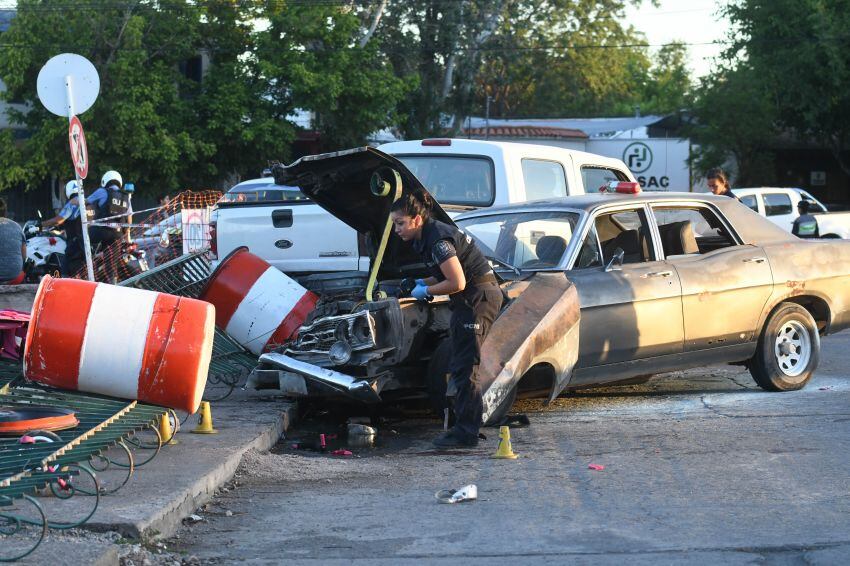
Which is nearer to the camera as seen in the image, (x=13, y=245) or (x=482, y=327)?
(x=482, y=327)

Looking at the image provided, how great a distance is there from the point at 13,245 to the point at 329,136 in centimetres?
2406

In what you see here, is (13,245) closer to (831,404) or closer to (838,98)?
(831,404)

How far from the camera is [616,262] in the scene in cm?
888

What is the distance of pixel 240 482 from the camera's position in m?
6.94

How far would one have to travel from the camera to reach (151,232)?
17.7m

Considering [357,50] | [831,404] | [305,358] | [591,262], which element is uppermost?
[357,50]

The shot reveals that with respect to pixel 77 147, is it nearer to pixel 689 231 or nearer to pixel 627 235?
pixel 627 235

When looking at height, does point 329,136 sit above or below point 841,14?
below

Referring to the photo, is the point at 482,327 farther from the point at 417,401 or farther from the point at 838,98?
the point at 838,98

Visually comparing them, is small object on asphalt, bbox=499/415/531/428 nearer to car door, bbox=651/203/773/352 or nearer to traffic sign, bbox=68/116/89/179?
car door, bbox=651/203/773/352

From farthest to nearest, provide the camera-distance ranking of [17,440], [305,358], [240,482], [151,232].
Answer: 1. [151,232]
2. [305,358]
3. [240,482]
4. [17,440]

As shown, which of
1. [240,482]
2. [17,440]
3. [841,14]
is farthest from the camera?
[841,14]

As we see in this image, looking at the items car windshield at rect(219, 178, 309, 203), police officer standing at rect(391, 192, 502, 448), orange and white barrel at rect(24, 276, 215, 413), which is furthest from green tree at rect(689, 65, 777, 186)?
orange and white barrel at rect(24, 276, 215, 413)

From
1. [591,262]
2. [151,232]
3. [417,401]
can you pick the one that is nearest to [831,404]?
[591,262]
